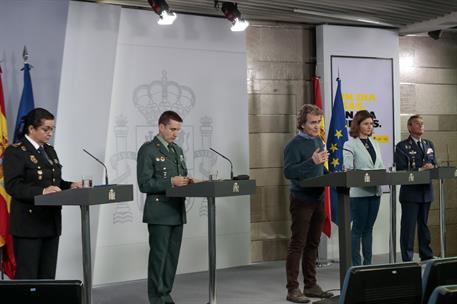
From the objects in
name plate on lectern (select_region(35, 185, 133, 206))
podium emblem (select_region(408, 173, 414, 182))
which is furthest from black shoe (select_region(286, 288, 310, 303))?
name plate on lectern (select_region(35, 185, 133, 206))

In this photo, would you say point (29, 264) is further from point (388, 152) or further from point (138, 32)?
point (388, 152)

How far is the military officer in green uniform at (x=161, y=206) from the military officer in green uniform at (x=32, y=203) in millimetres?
756

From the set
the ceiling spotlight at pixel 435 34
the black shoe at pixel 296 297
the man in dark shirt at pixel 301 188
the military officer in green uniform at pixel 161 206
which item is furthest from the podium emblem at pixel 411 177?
the ceiling spotlight at pixel 435 34

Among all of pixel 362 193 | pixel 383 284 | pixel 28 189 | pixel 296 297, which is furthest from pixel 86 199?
pixel 362 193

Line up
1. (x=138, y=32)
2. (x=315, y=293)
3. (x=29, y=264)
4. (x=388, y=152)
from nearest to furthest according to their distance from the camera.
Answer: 1. (x=29, y=264)
2. (x=315, y=293)
3. (x=138, y=32)
4. (x=388, y=152)

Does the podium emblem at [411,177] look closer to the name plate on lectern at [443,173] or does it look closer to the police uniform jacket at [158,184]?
the name plate on lectern at [443,173]

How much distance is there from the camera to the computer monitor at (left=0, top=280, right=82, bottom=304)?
2188 millimetres

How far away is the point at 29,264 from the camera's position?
3.90 meters

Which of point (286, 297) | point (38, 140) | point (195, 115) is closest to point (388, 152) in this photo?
point (195, 115)

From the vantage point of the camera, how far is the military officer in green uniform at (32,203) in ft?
12.8

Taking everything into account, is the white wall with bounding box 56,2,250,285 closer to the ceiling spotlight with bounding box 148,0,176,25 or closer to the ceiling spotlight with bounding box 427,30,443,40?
the ceiling spotlight with bounding box 148,0,176,25

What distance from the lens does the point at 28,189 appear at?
3871 mm

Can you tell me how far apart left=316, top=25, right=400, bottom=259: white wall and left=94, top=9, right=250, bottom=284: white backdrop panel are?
963 millimetres

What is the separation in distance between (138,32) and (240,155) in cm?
165
